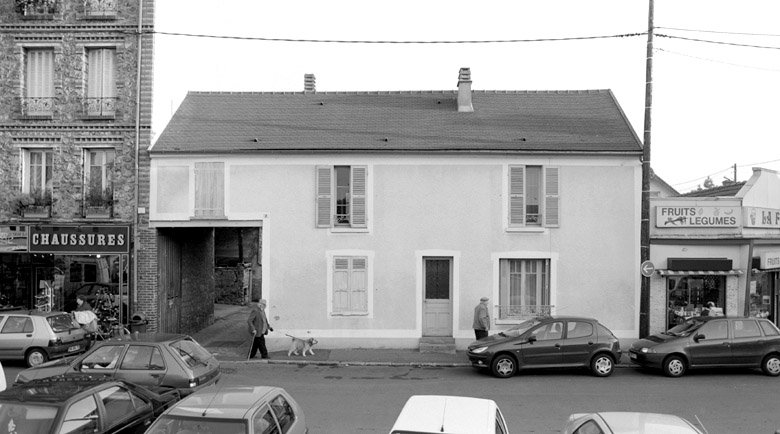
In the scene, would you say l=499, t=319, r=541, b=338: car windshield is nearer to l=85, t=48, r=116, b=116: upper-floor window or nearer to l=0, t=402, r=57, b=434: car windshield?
l=0, t=402, r=57, b=434: car windshield

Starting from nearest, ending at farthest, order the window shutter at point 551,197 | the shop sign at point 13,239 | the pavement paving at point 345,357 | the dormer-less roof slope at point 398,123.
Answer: the pavement paving at point 345,357 → the window shutter at point 551,197 → the dormer-less roof slope at point 398,123 → the shop sign at point 13,239

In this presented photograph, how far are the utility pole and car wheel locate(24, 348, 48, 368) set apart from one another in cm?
1495

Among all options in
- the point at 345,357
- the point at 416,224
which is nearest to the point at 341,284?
the point at 345,357

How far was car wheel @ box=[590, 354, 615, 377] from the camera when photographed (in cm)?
1430

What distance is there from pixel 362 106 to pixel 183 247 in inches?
287

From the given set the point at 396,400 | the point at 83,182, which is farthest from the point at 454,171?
the point at 83,182

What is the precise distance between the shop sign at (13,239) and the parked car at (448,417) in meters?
15.6

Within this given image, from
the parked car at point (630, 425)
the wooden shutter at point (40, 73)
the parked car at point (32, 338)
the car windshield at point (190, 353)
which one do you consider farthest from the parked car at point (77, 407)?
the wooden shutter at point (40, 73)

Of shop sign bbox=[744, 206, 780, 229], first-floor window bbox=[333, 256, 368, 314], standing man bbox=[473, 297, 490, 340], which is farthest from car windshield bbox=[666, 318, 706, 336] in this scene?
first-floor window bbox=[333, 256, 368, 314]

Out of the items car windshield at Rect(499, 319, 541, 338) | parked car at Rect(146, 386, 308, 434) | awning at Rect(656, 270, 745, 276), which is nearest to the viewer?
parked car at Rect(146, 386, 308, 434)

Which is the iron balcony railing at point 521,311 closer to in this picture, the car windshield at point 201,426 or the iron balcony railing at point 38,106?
the car windshield at point 201,426

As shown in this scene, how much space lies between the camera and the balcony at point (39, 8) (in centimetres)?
1845

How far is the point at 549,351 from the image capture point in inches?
560

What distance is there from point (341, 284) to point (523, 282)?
511 centimetres
